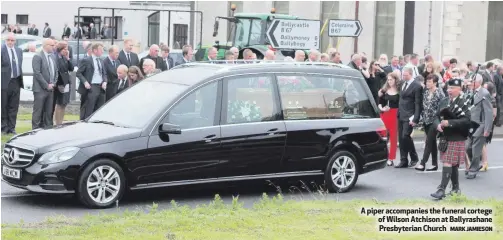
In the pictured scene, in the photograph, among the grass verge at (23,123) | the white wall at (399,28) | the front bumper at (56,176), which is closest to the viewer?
the front bumper at (56,176)

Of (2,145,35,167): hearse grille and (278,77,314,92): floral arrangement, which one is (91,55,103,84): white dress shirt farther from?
(2,145,35,167): hearse grille

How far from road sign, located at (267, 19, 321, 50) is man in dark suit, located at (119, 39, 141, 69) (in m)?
3.16

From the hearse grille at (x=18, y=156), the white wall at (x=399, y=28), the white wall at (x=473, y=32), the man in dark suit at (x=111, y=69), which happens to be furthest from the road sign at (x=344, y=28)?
the white wall at (x=399, y=28)

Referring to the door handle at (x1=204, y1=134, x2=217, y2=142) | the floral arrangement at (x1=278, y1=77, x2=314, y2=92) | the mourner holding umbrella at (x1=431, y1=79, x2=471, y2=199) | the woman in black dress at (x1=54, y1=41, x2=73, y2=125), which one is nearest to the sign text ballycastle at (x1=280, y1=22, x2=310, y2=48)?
the woman in black dress at (x1=54, y1=41, x2=73, y2=125)

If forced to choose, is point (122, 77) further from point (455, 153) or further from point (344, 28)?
point (344, 28)

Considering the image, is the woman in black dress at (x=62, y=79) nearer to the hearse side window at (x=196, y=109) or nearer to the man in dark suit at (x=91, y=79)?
the man in dark suit at (x=91, y=79)

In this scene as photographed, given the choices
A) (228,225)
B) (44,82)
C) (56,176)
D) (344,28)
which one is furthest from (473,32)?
(228,225)

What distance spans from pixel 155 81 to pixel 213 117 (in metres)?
1.14

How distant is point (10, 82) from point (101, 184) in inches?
299

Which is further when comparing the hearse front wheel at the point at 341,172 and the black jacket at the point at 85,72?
the black jacket at the point at 85,72

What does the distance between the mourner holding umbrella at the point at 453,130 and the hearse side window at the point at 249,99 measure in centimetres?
220

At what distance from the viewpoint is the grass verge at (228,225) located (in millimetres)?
9656

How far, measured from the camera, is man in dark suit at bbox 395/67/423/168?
55.3ft

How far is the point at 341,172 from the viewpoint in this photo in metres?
13.9
